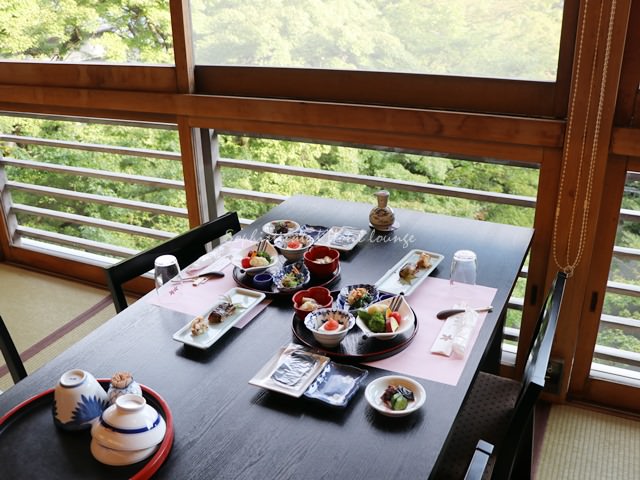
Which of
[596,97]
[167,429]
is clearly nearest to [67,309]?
[167,429]

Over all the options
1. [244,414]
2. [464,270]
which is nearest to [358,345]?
[244,414]

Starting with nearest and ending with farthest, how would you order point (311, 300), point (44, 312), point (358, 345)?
point (358, 345) → point (311, 300) → point (44, 312)

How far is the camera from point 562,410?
2527mm

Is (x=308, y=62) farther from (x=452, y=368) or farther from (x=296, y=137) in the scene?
(x=452, y=368)

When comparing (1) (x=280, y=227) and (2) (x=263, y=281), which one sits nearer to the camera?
(2) (x=263, y=281)

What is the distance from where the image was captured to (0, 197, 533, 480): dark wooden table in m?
1.18

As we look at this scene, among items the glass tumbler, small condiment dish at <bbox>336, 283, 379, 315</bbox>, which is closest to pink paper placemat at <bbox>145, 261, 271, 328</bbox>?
small condiment dish at <bbox>336, 283, 379, 315</bbox>

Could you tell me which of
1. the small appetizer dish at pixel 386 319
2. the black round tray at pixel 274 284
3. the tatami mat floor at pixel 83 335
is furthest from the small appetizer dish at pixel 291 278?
the tatami mat floor at pixel 83 335

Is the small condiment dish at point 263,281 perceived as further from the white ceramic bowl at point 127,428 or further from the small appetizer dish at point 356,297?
the white ceramic bowl at point 127,428

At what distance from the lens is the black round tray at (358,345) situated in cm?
151

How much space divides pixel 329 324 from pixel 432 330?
0.95 ft

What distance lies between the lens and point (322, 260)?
1.95 m

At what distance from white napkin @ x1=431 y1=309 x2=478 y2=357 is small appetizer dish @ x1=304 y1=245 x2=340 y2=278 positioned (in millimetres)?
415

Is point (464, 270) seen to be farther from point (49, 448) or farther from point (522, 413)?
point (49, 448)
